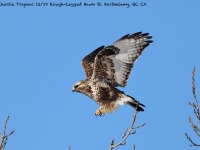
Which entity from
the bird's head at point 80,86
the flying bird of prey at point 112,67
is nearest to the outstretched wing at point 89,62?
the flying bird of prey at point 112,67

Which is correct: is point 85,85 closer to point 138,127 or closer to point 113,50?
point 113,50

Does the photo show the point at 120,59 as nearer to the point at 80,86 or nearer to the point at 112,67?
the point at 112,67

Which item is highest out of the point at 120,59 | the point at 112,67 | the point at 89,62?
the point at 89,62

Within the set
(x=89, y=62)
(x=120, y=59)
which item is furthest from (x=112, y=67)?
(x=89, y=62)

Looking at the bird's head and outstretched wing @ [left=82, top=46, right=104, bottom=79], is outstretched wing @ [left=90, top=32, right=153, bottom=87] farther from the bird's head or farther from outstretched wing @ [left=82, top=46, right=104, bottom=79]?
outstretched wing @ [left=82, top=46, right=104, bottom=79]

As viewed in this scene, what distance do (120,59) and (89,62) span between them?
0.83 m

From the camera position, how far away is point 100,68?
8.88 meters

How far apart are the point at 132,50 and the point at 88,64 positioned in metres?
1.01

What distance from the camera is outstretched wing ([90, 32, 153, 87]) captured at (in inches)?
347

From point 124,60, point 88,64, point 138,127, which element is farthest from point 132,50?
point 138,127

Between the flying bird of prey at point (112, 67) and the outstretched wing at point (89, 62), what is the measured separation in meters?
0.16

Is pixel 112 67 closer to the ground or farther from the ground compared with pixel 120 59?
closer to the ground

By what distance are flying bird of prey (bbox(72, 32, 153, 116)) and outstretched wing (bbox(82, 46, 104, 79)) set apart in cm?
16

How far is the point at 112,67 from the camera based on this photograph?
352 inches
